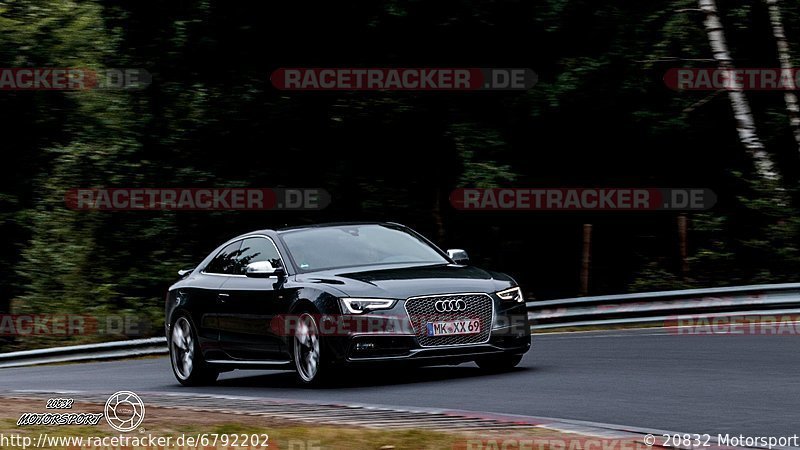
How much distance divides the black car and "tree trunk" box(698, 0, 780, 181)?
1032 cm

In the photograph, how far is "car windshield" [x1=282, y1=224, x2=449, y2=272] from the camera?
1333 cm

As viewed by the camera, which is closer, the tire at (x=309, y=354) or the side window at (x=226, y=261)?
the tire at (x=309, y=354)

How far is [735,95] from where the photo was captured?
76.7 feet

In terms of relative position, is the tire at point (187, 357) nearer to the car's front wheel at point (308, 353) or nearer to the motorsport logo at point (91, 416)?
the car's front wheel at point (308, 353)

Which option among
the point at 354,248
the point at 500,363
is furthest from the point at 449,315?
the point at 354,248

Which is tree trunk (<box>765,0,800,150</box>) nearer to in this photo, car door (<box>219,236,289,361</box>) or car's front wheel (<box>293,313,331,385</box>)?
car door (<box>219,236,289,361</box>)

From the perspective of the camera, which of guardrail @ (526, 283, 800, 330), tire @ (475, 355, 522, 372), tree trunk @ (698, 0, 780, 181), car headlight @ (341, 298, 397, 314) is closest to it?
car headlight @ (341, 298, 397, 314)

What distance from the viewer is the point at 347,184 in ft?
92.9

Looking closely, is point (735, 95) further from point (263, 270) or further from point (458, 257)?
point (263, 270)

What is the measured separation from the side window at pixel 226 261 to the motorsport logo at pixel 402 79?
11879mm

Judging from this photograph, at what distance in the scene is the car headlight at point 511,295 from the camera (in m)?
12.8

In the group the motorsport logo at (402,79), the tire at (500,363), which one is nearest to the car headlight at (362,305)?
the tire at (500,363)

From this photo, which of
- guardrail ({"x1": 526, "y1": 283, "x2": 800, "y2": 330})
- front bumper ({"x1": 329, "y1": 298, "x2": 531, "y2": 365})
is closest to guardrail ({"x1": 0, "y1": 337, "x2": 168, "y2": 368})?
guardrail ({"x1": 526, "y1": 283, "x2": 800, "y2": 330})

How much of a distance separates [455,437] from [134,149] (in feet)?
68.2
